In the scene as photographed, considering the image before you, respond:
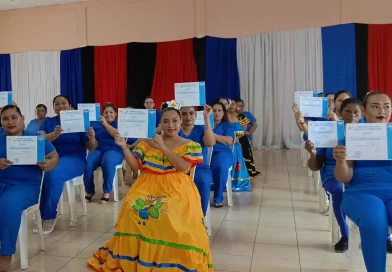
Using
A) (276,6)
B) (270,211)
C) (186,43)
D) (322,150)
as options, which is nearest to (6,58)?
(186,43)

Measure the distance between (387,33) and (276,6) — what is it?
2286 millimetres

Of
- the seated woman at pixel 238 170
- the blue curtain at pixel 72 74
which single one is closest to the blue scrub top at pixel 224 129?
the seated woman at pixel 238 170

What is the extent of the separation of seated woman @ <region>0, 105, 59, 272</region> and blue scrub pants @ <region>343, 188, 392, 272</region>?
208 cm

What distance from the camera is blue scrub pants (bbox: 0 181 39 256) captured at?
242 centimetres

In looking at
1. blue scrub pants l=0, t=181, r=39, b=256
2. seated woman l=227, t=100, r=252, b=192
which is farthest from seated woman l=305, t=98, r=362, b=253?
blue scrub pants l=0, t=181, r=39, b=256

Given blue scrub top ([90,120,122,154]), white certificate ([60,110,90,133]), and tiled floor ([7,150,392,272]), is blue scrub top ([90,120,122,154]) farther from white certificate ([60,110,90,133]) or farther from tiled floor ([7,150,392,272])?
white certificate ([60,110,90,133])

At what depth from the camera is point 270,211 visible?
12.6ft

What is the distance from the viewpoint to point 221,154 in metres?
4.07

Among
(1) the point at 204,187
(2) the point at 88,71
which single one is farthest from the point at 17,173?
(2) the point at 88,71

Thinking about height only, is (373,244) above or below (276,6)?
below

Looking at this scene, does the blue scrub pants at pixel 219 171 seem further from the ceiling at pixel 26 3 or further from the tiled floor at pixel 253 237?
the ceiling at pixel 26 3

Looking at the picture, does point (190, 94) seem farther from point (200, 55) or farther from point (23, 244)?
point (200, 55)

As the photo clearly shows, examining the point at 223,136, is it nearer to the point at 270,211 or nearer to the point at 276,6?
the point at 270,211

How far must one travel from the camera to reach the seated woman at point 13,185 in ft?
7.95
